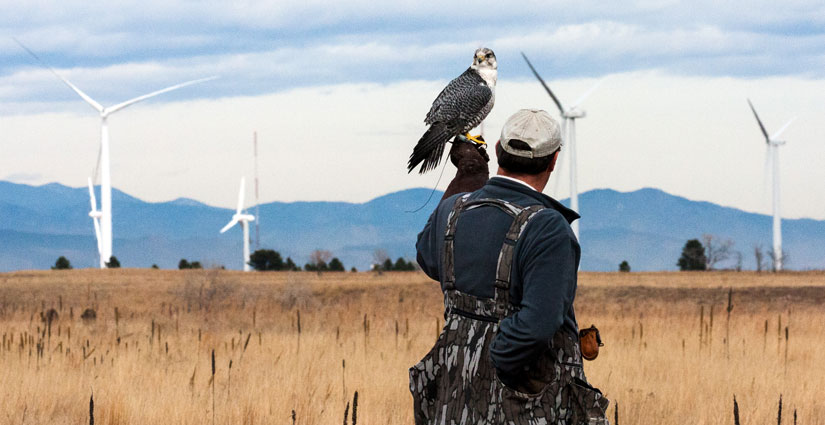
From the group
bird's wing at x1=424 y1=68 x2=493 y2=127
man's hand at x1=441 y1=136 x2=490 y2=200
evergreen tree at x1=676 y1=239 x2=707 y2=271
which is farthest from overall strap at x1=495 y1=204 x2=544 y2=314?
evergreen tree at x1=676 y1=239 x2=707 y2=271

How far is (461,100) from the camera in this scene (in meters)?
5.22

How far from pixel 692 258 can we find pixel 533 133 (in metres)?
57.8

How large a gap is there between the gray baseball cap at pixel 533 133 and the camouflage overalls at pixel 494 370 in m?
0.22

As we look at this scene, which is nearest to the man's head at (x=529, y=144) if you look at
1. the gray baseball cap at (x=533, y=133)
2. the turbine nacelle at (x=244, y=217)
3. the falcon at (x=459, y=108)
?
the gray baseball cap at (x=533, y=133)

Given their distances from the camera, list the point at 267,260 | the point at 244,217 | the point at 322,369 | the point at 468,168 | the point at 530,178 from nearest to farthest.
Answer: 1. the point at 530,178
2. the point at 468,168
3. the point at 322,369
4. the point at 267,260
5. the point at 244,217

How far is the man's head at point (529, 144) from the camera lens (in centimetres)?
353

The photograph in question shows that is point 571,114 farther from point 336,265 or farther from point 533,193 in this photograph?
point 533,193

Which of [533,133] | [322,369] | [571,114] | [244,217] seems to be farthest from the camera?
[244,217]

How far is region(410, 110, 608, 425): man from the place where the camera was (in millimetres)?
3357

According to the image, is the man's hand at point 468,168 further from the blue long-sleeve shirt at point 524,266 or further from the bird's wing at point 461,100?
the blue long-sleeve shirt at point 524,266

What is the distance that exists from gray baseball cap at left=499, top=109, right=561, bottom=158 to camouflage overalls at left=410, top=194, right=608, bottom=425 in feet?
0.72

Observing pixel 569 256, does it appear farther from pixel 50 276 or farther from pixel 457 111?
pixel 50 276

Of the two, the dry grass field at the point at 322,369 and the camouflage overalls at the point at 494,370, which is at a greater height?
the camouflage overalls at the point at 494,370

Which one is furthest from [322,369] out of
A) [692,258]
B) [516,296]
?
[692,258]
